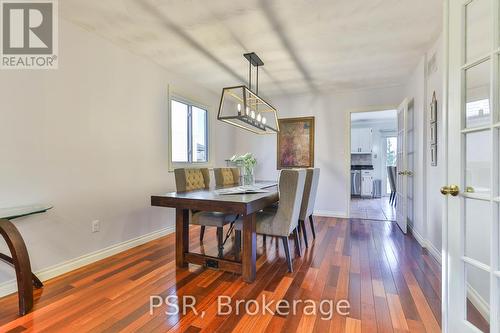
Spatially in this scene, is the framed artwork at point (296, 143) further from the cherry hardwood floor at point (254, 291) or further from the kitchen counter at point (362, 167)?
the kitchen counter at point (362, 167)

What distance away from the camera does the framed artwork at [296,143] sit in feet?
16.8

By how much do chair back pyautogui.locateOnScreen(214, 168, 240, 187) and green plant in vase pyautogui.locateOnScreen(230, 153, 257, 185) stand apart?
0.47 metres

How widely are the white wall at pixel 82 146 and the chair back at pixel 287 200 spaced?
1922 millimetres

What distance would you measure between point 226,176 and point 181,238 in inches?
58.2

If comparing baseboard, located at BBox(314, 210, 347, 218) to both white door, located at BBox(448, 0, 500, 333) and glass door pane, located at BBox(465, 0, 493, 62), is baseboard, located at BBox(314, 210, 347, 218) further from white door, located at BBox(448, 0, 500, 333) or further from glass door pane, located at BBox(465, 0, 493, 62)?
glass door pane, located at BBox(465, 0, 493, 62)

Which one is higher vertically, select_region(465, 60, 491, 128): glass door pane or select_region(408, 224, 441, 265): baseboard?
select_region(465, 60, 491, 128): glass door pane

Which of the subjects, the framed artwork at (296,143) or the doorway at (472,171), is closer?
the doorway at (472,171)

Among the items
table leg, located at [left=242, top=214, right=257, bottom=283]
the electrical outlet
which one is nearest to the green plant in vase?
table leg, located at [left=242, top=214, right=257, bottom=283]

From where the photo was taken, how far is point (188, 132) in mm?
4391

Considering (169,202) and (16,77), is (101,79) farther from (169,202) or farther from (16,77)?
(169,202)

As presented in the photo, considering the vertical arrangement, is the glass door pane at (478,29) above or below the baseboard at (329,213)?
above

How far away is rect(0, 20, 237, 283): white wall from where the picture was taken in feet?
7.00

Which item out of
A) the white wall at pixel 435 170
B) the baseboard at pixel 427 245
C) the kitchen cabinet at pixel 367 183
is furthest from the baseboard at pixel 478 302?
the kitchen cabinet at pixel 367 183

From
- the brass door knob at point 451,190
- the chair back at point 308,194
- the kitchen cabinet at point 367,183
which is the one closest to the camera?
the brass door knob at point 451,190
